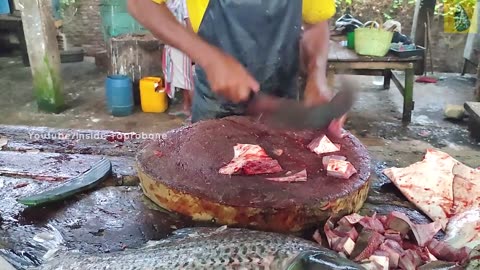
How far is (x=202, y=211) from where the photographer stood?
1.68 m

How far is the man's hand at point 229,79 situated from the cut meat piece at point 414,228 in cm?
72

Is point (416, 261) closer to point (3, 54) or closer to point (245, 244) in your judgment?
point (245, 244)

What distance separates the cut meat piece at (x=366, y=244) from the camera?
1.43 m

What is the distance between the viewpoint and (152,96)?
6.92 meters

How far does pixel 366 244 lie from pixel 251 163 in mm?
538

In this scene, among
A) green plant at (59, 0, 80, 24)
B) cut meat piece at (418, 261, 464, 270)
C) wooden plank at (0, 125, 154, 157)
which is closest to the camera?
cut meat piece at (418, 261, 464, 270)

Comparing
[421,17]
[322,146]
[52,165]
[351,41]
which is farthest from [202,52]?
[421,17]

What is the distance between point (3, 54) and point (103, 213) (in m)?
9.87

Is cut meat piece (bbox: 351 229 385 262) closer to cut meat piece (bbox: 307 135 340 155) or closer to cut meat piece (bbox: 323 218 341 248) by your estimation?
cut meat piece (bbox: 323 218 341 248)

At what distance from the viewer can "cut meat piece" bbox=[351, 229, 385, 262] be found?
1432 millimetres

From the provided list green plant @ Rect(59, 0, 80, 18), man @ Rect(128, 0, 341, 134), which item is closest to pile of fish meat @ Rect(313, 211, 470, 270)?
man @ Rect(128, 0, 341, 134)

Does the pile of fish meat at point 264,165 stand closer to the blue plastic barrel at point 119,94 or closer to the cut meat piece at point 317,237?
the cut meat piece at point 317,237

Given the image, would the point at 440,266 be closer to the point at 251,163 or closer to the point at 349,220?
the point at 349,220

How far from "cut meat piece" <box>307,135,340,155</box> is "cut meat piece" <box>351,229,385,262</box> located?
1.72 feet
